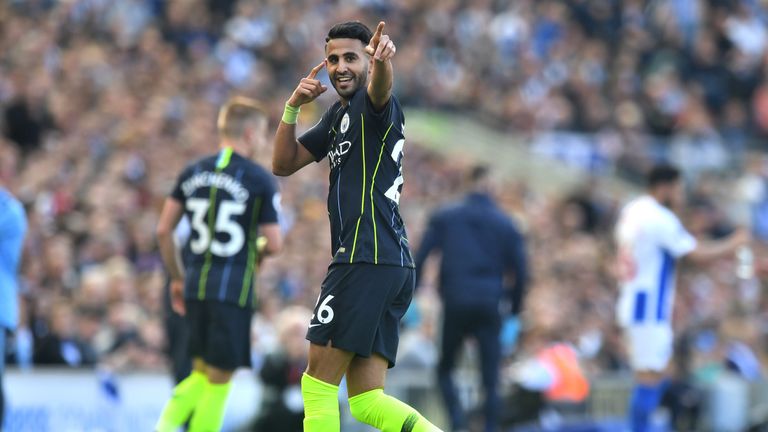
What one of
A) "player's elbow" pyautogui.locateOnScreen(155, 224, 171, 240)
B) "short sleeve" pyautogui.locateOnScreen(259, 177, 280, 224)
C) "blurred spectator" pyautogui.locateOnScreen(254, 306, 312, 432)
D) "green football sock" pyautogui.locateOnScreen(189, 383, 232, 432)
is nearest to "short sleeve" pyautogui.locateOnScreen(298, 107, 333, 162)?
"short sleeve" pyautogui.locateOnScreen(259, 177, 280, 224)

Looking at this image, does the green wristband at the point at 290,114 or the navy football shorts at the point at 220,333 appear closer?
the green wristband at the point at 290,114

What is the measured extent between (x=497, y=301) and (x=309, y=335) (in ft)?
16.9

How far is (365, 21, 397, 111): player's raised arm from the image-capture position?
6.56 m

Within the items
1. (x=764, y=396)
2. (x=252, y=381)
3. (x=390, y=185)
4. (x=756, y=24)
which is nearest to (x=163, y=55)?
(x=252, y=381)

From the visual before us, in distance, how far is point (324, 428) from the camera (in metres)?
7.07

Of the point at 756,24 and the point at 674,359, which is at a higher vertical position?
the point at 756,24

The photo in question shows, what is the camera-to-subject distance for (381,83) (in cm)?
670

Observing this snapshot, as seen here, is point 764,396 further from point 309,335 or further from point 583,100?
point 583,100

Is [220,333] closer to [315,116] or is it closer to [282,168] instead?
[282,168]

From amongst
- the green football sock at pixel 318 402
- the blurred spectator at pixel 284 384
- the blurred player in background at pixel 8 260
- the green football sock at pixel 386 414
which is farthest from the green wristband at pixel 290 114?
the blurred spectator at pixel 284 384

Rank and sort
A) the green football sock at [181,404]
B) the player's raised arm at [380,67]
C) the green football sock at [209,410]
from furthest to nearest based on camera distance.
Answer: the green football sock at [209,410] → the green football sock at [181,404] → the player's raised arm at [380,67]

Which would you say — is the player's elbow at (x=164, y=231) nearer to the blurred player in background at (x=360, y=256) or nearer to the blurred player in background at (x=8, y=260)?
the blurred player in background at (x=8, y=260)

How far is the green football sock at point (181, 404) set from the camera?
8.77 m

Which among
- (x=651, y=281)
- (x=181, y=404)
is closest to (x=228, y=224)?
(x=181, y=404)
